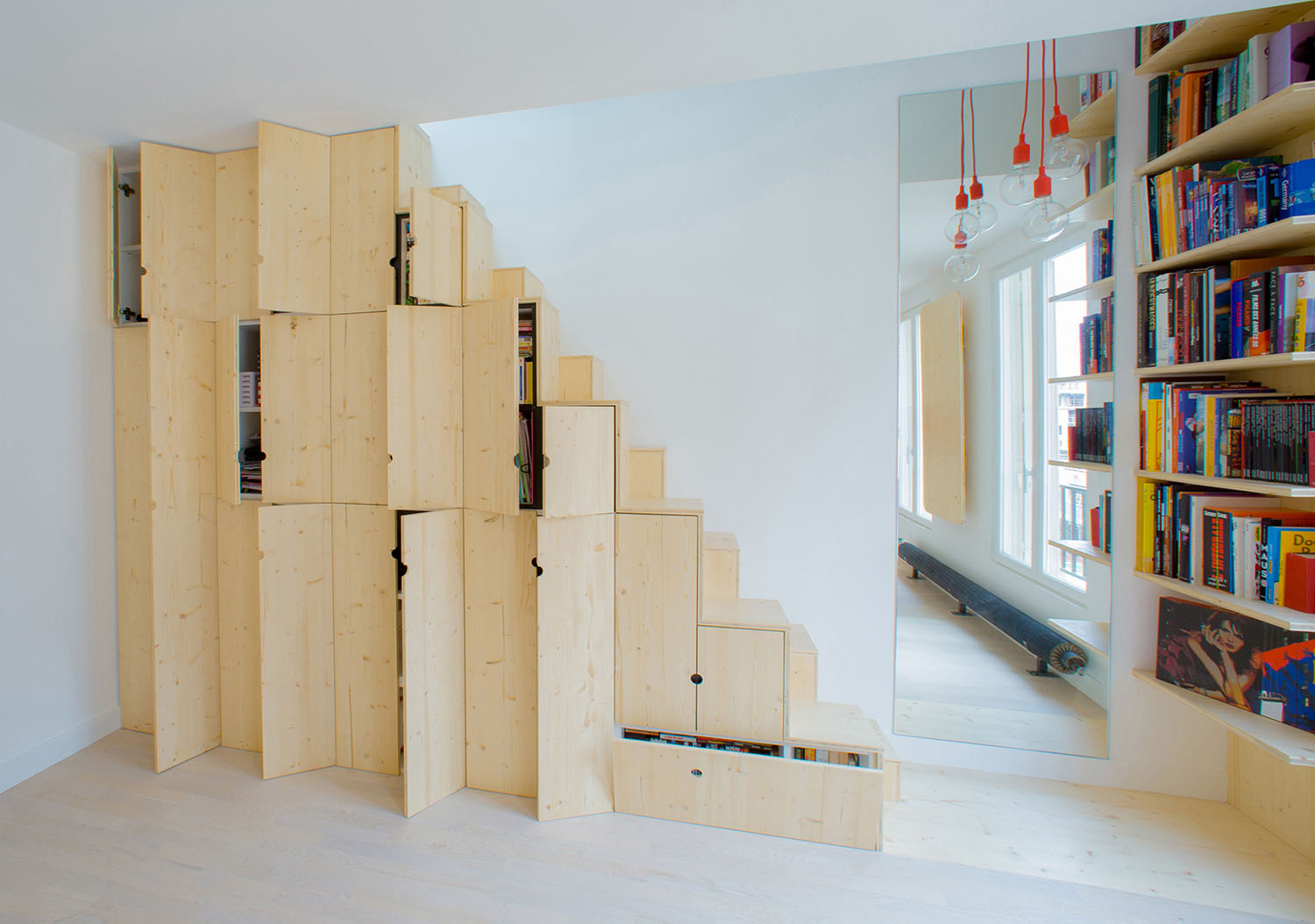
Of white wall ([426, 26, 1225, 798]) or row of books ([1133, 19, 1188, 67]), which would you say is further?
white wall ([426, 26, 1225, 798])

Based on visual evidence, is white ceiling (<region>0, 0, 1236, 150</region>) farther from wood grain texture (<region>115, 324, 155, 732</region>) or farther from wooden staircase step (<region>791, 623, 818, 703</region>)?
wooden staircase step (<region>791, 623, 818, 703</region>)

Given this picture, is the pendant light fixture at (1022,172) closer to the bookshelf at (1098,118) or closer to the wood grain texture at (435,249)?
the bookshelf at (1098,118)

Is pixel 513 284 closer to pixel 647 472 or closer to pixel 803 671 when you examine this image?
pixel 647 472

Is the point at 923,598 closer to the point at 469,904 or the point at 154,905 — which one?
the point at 469,904

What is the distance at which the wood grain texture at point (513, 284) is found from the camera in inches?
92.1

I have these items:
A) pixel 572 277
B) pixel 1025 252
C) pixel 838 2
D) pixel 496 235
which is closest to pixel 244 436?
pixel 496 235

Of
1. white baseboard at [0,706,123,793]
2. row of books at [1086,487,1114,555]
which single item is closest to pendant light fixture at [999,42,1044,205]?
row of books at [1086,487,1114,555]

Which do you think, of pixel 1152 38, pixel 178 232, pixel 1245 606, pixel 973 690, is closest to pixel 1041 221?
pixel 1152 38

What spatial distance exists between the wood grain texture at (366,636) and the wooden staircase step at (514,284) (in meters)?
1.04

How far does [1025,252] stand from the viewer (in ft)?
7.57

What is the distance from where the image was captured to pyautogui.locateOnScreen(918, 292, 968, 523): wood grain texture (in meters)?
2.43

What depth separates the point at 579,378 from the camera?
241cm

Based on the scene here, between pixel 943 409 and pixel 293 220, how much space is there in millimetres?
2851

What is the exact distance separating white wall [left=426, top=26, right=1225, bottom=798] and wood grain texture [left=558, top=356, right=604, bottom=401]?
0.30 m
